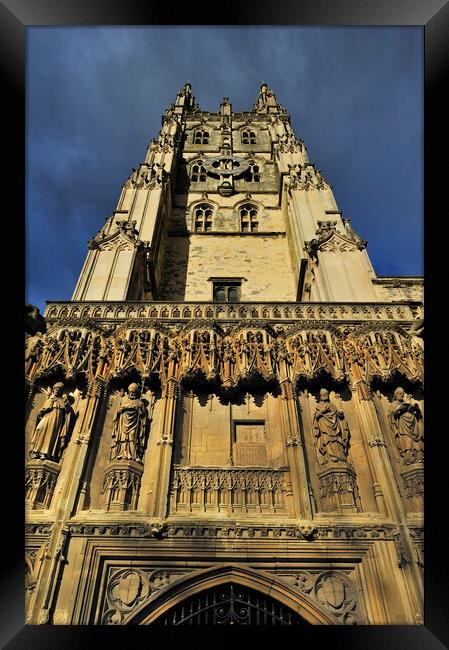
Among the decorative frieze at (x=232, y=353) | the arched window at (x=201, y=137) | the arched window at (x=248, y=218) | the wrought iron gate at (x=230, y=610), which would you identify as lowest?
the wrought iron gate at (x=230, y=610)

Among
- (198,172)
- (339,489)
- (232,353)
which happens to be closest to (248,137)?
(198,172)

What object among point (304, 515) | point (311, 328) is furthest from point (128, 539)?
point (311, 328)

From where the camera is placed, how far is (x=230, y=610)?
716cm

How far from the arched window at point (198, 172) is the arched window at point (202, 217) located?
3.34 meters

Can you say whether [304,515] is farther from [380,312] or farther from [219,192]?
[219,192]

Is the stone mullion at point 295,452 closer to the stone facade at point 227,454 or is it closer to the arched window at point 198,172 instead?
the stone facade at point 227,454

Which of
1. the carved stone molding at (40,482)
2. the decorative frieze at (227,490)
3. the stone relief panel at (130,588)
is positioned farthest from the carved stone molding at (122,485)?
the stone relief panel at (130,588)

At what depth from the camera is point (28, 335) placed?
10477mm

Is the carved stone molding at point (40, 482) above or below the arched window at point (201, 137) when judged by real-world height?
below

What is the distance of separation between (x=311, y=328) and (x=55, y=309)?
6.34 metres

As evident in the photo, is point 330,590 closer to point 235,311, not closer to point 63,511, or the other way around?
point 63,511

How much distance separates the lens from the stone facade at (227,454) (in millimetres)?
7203

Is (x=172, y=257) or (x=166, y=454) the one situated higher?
(x=172, y=257)

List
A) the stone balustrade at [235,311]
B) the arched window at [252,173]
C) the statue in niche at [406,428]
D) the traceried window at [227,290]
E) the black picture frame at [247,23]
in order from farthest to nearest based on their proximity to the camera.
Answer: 1. the arched window at [252,173]
2. the traceried window at [227,290]
3. the stone balustrade at [235,311]
4. the statue in niche at [406,428]
5. the black picture frame at [247,23]
